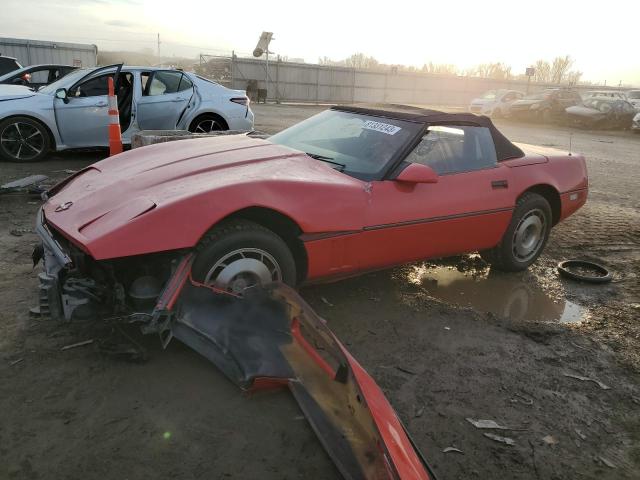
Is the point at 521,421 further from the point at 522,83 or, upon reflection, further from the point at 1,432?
the point at 522,83

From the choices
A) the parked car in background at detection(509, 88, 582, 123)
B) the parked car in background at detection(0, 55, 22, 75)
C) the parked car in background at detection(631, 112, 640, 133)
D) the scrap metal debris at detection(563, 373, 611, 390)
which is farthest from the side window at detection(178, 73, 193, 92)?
the parked car in background at detection(631, 112, 640, 133)

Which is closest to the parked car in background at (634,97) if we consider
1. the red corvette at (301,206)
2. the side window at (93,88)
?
the red corvette at (301,206)

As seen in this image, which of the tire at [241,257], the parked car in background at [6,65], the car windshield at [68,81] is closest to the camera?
the tire at [241,257]

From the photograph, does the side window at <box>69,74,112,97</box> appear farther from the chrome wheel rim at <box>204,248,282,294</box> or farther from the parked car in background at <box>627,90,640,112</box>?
the parked car in background at <box>627,90,640,112</box>

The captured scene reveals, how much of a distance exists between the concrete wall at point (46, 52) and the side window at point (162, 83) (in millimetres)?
17366

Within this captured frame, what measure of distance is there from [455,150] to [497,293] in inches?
49.4

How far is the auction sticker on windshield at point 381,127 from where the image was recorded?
150 inches

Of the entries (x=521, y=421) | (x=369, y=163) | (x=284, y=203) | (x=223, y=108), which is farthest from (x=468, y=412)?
(x=223, y=108)

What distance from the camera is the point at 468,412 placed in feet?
8.51

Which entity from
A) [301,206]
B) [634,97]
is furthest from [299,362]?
[634,97]

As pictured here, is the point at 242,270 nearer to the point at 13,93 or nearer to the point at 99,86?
the point at 99,86

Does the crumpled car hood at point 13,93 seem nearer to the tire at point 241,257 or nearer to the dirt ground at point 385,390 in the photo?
the dirt ground at point 385,390

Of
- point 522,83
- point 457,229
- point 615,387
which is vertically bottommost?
point 615,387

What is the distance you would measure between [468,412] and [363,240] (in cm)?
125
